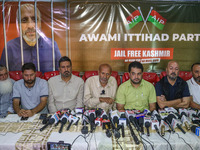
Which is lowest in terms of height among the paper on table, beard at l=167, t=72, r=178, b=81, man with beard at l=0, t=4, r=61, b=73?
the paper on table

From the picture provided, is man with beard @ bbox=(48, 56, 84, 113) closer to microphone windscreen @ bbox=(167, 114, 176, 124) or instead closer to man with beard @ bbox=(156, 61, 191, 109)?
man with beard @ bbox=(156, 61, 191, 109)

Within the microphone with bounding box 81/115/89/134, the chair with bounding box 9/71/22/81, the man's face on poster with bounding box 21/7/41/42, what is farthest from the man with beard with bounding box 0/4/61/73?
the microphone with bounding box 81/115/89/134

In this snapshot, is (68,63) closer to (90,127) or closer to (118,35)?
(90,127)

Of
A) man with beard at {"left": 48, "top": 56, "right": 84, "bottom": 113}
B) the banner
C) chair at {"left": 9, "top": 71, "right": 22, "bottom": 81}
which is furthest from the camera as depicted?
the banner

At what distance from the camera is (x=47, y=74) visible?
386cm

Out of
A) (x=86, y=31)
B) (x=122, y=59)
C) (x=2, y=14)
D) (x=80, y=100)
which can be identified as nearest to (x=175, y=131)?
(x=80, y=100)

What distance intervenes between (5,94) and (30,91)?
1.73 ft

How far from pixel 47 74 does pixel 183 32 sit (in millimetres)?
3388

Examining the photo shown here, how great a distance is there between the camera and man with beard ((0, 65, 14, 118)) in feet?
9.56

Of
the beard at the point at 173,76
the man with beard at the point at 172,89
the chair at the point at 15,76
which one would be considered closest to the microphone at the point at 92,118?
the man with beard at the point at 172,89

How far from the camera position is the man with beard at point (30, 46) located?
→ 425cm

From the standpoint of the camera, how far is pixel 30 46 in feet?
14.3

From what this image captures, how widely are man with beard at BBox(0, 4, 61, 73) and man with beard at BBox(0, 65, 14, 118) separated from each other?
1.41 meters

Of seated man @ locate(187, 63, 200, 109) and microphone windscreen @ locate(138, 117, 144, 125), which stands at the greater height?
seated man @ locate(187, 63, 200, 109)
